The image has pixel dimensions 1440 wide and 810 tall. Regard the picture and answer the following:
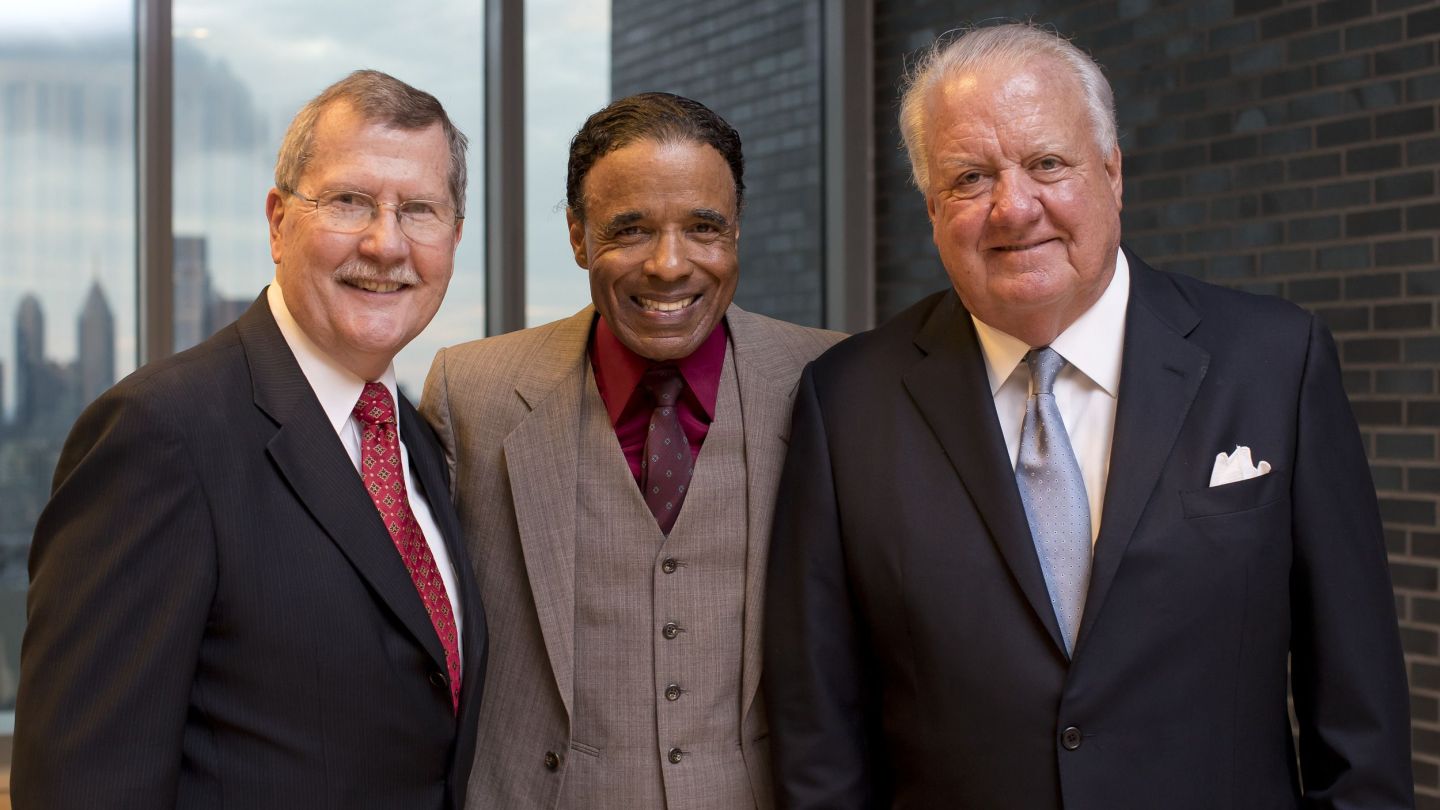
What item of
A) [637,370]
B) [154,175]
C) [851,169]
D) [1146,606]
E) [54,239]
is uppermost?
[851,169]

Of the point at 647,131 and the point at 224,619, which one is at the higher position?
the point at 647,131

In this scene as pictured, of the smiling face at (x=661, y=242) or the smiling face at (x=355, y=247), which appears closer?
the smiling face at (x=355, y=247)

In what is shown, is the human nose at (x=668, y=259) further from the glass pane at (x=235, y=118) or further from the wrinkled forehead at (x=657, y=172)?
the glass pane at (x=235, y=118)

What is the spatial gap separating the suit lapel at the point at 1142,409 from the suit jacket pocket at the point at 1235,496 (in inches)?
2.2

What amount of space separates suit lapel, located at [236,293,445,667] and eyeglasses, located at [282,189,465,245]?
0.59 ft

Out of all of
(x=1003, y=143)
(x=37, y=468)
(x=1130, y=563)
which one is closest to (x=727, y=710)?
(x=1130, y=563)

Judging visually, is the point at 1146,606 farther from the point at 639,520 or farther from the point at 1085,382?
the point at 639,520

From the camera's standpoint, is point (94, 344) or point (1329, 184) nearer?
point (1329, 184)

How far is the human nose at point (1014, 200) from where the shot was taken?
1.63 m

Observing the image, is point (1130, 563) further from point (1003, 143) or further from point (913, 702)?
point (1003, 143)

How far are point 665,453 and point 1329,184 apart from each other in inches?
107

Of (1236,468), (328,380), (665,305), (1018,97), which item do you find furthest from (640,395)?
(1236,468)

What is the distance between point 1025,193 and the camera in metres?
1.64

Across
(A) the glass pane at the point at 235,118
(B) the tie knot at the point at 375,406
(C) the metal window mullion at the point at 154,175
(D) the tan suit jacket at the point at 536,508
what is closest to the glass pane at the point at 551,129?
(A) the glass pane at the point at 235,118
